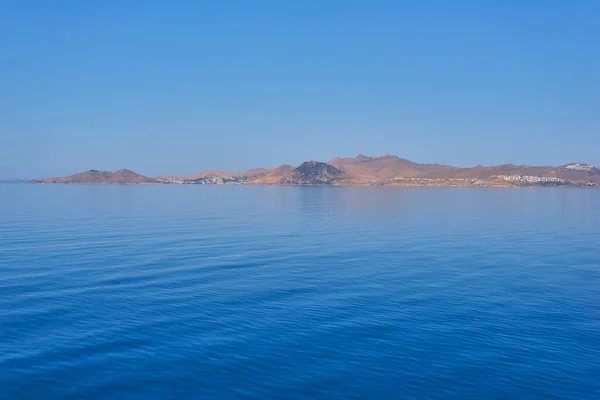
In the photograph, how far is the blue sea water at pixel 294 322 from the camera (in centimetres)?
1909

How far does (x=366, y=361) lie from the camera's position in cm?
2112

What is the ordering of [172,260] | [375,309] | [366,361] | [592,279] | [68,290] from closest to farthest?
[366,361]
[375,309]
[68,290]
[592,279]
[172,260]

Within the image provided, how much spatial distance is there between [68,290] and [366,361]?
862 inches

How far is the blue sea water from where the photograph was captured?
19.1m

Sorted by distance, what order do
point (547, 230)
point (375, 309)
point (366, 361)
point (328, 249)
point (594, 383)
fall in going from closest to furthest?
point (594, 383), point (366, 361), point (375, 309), point (328, 249), point (547, 230)

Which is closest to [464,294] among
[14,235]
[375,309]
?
[375,309]

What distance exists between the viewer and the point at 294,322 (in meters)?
26.2

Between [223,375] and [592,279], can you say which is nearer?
[223,375]

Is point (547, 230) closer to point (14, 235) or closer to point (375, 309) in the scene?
point (375, 309)

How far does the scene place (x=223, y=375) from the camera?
776 inches

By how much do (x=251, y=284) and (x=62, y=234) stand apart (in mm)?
38116

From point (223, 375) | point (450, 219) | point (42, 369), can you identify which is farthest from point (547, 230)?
point (42, 369)

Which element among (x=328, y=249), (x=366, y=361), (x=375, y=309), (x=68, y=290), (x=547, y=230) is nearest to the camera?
(x=366, y=361)

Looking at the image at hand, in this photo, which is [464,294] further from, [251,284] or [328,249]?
[328,249]
